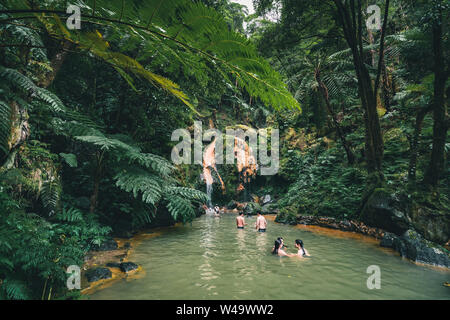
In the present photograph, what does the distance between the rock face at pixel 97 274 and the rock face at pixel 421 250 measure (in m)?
6.06

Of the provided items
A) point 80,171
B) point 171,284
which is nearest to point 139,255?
point 171,284

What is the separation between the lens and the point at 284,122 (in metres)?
18.2

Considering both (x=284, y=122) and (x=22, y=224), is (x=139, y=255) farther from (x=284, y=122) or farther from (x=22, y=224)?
(x=284, y=122)

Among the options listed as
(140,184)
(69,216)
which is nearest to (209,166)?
(140,184)

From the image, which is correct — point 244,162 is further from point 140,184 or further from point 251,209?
point 140,184

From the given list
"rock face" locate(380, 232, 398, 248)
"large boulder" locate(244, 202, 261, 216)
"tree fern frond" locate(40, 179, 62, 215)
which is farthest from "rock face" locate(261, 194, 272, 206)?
"tree fern frond" locate(40, 179, 62, 215)

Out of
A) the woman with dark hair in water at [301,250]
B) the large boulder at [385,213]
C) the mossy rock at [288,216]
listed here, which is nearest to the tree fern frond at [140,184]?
the woman with dark hair in water at [301,250]

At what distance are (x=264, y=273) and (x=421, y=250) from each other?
3.57 m

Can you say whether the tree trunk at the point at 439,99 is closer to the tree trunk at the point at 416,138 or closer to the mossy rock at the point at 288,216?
the tree trunk at the point at 416,138

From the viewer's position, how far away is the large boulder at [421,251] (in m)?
4.36

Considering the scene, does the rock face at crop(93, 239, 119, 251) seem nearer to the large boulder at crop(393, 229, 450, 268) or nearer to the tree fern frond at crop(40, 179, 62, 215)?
the tree fern frond at crop(40, 179, 62, 215)

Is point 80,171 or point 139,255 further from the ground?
Result: point 80,171

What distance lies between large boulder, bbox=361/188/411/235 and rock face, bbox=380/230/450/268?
3.29ft
